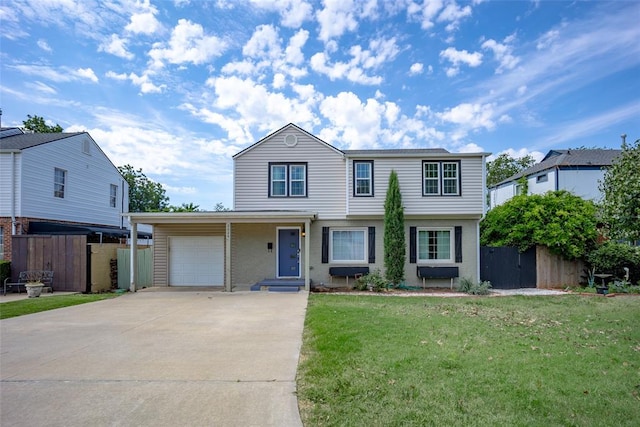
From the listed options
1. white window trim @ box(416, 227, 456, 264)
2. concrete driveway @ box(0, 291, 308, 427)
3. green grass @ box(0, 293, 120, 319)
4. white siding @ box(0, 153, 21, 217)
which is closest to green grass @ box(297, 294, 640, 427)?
concrete driveway @ box(0, 291, 308, 427)

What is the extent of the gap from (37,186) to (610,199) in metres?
19.9

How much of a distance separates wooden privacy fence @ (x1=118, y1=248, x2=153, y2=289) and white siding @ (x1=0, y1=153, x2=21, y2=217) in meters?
4.68

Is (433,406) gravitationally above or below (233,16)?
below

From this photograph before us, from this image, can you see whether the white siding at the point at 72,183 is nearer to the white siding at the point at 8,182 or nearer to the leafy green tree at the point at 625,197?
the white siding at the point at 8,182

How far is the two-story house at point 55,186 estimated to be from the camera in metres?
14.2

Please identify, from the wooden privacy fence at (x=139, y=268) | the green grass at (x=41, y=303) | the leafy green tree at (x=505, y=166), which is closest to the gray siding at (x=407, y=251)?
the wooden privacy fence at (x=139, y=268)

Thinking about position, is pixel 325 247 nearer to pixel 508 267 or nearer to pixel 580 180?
pixel 508 267

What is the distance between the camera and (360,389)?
3.84 metres

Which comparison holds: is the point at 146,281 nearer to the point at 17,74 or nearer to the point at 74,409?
the point at 17,74

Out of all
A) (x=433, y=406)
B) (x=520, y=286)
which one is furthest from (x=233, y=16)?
(x=520, y=286)


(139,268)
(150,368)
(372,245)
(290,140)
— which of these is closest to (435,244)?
(372,245)

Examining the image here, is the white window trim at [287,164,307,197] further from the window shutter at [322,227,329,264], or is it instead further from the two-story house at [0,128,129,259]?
the two-story house at [0,128,129,259]

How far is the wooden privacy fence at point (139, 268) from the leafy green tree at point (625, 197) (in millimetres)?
15127

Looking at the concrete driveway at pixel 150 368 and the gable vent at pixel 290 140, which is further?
the gable vent at pixel 290 140
